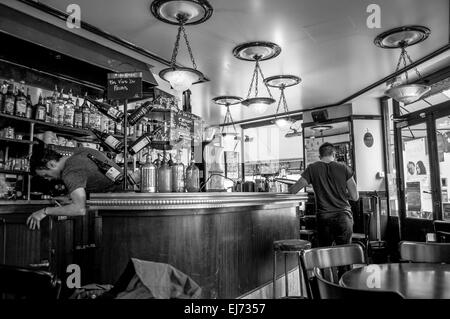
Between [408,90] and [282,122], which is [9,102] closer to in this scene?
[282,122]

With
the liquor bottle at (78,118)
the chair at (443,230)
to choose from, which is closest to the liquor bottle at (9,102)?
the liquor bottle at (78,118)

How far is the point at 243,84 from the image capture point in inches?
251

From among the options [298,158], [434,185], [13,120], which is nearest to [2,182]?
[13,120]

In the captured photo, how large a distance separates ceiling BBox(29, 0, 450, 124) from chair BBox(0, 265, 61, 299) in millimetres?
3154

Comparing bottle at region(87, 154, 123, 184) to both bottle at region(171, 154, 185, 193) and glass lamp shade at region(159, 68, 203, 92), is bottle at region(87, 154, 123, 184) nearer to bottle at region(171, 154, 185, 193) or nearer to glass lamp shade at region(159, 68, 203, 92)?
bottle at region(171, 154, 185, 193)

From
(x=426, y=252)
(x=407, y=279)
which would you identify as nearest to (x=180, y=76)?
(x=426, y=252)

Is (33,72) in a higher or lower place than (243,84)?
lower

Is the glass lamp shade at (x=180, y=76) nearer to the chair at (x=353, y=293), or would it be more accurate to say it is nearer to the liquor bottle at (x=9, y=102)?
the liquor bottle at (x=9, y=102)

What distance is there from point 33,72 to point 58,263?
95.9 inches

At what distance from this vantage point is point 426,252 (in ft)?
7.23

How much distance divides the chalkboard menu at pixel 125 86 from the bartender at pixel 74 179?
1.90 ft

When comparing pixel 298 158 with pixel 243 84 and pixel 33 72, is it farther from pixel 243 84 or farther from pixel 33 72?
pixel 33 72

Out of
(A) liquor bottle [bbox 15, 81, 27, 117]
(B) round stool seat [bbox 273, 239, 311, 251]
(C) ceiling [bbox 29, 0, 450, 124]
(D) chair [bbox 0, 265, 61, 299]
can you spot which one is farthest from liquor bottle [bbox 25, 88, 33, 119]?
(D) chair [bbox 0, 265, 61, 299]

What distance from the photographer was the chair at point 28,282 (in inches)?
44.8
